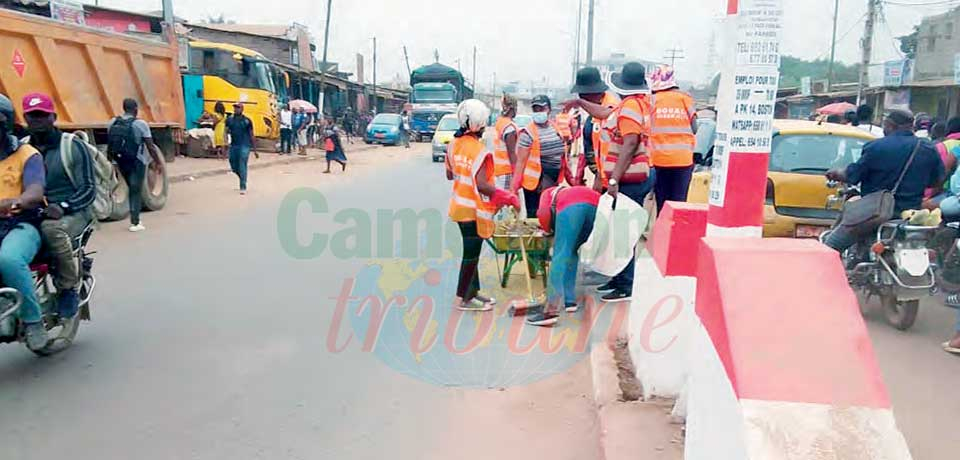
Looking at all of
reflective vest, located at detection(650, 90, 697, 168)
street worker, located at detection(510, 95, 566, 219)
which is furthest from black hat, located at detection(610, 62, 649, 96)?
street worker, located at detection(510, 95, 566, 219)

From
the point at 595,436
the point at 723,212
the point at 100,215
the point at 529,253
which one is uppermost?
the point at 723,212

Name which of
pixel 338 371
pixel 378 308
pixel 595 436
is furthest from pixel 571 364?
pixel 378 308

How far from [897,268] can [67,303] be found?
5.77 m

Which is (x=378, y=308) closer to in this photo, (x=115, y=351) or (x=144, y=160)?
(x=115, y=351)

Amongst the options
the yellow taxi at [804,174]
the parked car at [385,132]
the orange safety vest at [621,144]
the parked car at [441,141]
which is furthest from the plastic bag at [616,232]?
the parked car at [385,132]

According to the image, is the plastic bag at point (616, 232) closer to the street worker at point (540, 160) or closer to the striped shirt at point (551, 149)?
the street worker at point (540, 160)

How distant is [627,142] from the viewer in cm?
527

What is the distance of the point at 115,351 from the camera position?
466 centimetres

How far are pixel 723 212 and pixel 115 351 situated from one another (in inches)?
153

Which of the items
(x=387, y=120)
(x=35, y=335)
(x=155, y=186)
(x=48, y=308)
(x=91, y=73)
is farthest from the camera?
(x=387, y=120)

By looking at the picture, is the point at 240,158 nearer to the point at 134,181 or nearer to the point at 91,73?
the point at 91,73

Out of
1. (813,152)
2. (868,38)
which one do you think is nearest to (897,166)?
(813,152)

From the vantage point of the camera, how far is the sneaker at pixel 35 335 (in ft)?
13.7

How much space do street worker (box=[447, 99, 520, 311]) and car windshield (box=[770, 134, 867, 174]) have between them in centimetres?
298
